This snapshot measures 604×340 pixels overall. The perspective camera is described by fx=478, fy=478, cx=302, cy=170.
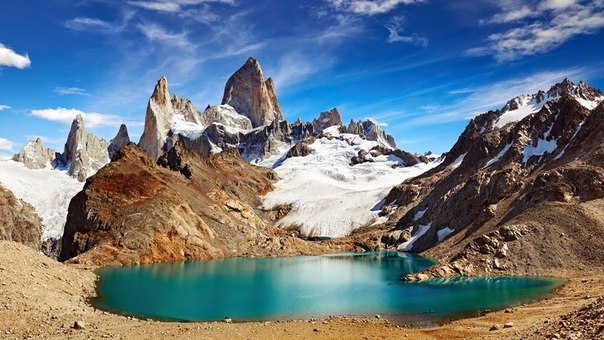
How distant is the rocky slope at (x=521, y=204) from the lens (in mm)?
57469

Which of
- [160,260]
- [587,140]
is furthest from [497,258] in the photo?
[160,260]

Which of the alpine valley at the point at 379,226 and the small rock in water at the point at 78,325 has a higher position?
the alpine valley at the point at 379,226

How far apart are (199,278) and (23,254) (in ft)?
76.6

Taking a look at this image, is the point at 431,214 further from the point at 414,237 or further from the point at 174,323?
the point at 174,323

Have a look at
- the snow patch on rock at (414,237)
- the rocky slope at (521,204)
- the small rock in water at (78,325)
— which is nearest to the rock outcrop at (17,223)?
the snow patch on rock at (414,237)

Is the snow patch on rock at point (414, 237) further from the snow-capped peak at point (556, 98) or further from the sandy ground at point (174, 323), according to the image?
the snow-capped peak at point (556, 98)

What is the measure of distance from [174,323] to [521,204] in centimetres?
5664

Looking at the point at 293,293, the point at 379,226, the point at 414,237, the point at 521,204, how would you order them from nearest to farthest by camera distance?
1. the point at 293,293
2. the point at 521,204
3. the point at 414,237
4. the point at 379,226

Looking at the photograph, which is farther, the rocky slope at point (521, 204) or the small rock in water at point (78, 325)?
the rocky slope at point (521, 204)

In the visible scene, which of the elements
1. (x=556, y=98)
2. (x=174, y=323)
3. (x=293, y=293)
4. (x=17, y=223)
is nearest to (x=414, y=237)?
(x=293, y=293)

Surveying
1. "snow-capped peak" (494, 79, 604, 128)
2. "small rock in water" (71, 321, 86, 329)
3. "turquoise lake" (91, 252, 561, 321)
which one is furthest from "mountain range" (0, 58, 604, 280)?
"snow-capped peak" (494, 79, 604, 128)

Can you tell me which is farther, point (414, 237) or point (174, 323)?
point (414, 237)

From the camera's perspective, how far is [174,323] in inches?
1302

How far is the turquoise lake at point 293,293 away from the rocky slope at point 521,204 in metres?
6.36
